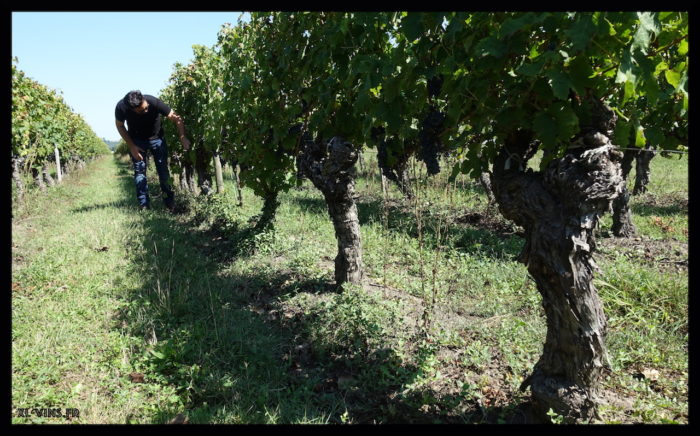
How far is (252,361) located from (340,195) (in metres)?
1.67

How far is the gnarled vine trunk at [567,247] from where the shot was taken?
2104mm

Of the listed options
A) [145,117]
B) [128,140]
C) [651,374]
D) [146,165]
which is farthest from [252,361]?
[146,165]

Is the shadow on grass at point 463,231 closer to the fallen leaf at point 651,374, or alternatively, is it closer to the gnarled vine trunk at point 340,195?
the gnarled vine trunk at point 340,195

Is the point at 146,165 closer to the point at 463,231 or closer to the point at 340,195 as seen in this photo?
the point at 340,195

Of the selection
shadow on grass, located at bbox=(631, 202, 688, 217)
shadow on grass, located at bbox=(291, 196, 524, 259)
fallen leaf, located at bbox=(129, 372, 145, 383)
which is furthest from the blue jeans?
shadow on grass, located at bbox=(631, 202, 688, 217)

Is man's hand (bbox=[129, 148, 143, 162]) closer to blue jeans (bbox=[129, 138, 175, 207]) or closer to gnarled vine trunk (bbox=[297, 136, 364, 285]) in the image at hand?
blue jeans (bbox=[129, 138, 175, 207])

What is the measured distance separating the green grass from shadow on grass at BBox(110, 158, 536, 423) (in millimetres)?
14

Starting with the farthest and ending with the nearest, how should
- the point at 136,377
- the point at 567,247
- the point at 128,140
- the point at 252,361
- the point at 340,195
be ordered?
the point at 128,140
the point at 340,195
the point at 252,361
the point at 136,377
the point at 567,247

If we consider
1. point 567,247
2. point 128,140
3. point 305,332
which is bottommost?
point 305,332

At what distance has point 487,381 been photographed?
289cm

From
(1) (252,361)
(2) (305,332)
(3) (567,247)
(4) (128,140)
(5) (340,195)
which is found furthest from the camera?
(4) (128,140)

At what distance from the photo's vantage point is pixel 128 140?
23.3 ft

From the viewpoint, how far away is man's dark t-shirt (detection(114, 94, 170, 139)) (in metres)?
6.97

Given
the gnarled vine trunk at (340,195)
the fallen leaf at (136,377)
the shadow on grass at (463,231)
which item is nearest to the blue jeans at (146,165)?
the shadow on grass at (463,231)
